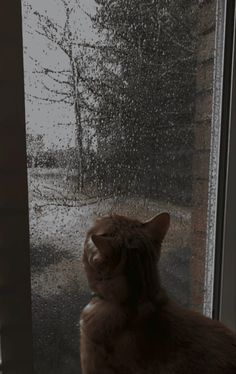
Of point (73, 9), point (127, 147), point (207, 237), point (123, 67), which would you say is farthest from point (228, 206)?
point (73, 9)

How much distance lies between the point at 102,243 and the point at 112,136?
0.85 feet

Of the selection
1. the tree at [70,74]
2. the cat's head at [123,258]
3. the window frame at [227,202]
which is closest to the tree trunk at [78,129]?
the tree at [70,74]

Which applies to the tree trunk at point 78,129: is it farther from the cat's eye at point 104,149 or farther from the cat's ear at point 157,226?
the cat's ear at point 157,226

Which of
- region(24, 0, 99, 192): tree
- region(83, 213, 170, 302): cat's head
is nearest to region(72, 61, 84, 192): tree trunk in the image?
region(24, 0, 99, 192): tree

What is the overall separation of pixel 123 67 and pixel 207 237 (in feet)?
1.49

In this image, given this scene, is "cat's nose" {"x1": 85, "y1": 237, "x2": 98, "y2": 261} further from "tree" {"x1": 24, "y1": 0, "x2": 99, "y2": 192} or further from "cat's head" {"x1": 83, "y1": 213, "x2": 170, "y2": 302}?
"tree" {"x1": 24, "y1": 0, "x2": 99, "y2": 192}

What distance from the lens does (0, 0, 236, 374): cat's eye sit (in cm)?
81

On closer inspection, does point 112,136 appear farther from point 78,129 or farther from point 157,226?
point 157,226

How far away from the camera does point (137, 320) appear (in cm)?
81

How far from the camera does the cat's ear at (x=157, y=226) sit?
0.87 m

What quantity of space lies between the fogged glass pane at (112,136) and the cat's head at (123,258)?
4.0 inches

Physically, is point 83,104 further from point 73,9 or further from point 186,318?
point 186,318

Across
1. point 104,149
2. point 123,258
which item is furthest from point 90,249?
point 104,149

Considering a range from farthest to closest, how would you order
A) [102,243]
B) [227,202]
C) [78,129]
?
[227,202] < [78,129] < [102,243]
